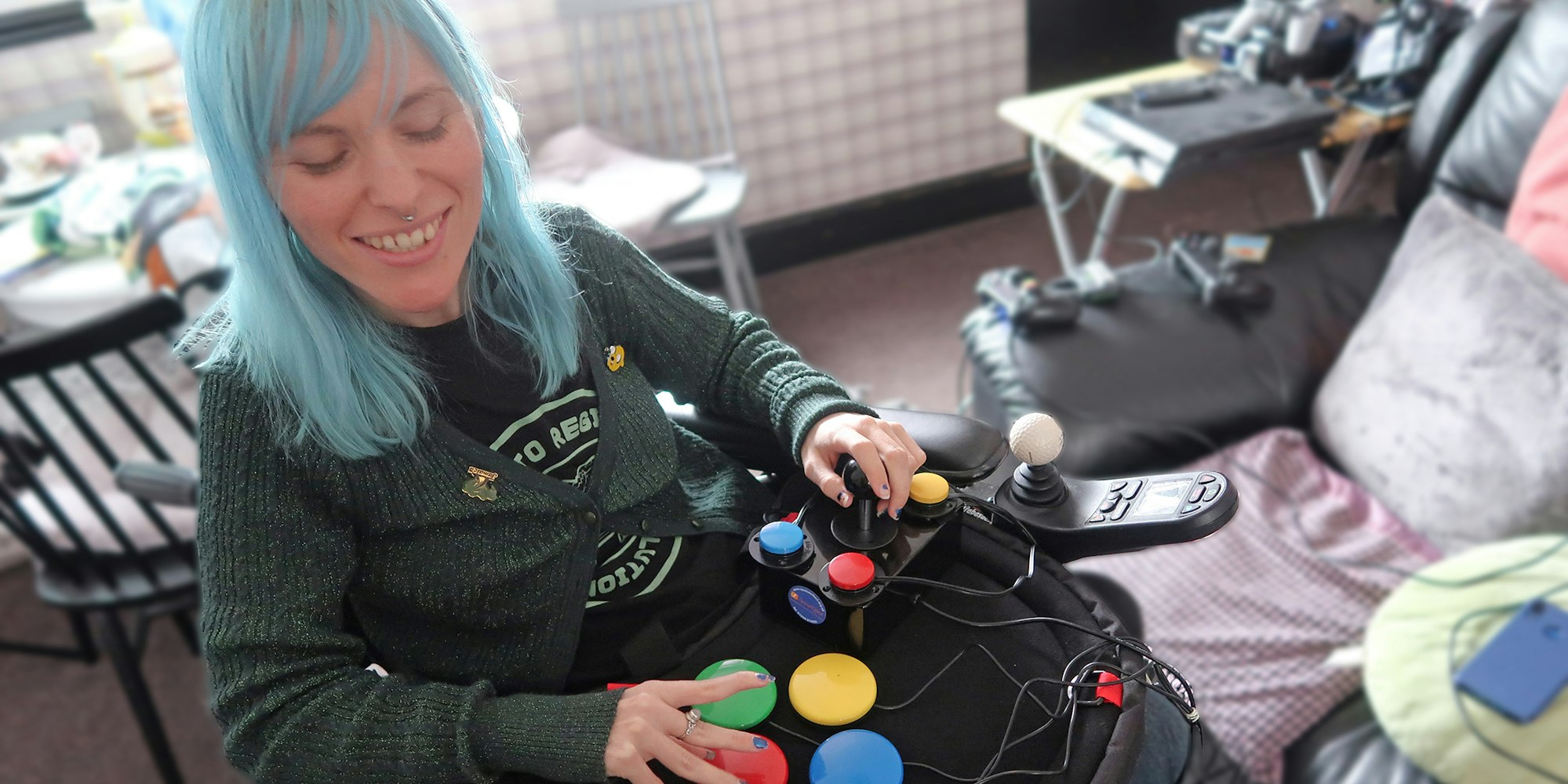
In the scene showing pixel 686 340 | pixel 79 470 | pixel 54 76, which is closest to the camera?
pixel 686 340

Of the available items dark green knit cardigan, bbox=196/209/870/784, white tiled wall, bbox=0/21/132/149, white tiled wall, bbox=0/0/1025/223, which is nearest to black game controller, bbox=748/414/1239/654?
dark green knit cardigan, bbox=196/209/870/784

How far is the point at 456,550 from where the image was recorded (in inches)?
33.1

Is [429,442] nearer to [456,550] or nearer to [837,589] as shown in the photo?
[456,550]

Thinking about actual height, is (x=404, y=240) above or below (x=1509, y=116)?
above

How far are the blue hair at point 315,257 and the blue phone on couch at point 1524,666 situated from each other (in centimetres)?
100

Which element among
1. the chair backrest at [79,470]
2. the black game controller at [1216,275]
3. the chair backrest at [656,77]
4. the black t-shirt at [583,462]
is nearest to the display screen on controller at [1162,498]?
the black t-shirt at [583,462]

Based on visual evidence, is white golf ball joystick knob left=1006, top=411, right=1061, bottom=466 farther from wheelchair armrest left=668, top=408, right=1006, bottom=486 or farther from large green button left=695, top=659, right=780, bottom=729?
large green button left=695, top=659, right=780, bottom=729

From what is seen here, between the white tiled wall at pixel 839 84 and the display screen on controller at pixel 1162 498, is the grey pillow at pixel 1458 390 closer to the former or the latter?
the display screen on controller at pixel 1162 498

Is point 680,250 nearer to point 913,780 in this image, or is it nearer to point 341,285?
point 341,285

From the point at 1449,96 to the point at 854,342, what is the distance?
4.07 ft

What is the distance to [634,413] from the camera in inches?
37.6

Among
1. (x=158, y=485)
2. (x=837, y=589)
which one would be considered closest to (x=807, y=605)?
(x=837, y=589)

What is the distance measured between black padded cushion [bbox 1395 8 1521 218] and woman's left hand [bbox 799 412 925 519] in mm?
1348

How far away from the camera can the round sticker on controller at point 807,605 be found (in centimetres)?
81
